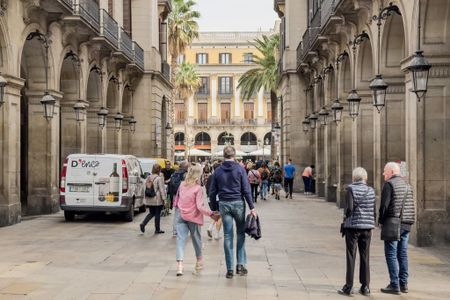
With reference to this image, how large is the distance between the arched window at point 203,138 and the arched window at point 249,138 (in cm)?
443

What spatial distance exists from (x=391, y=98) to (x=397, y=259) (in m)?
8.07

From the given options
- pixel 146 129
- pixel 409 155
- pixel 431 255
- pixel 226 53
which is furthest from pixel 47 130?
pixel 226 53

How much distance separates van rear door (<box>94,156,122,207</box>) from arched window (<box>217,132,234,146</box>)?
216ft

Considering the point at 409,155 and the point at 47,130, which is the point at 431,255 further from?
the point at 47,130

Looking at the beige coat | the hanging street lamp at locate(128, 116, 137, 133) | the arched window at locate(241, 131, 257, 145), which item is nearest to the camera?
the beige coat

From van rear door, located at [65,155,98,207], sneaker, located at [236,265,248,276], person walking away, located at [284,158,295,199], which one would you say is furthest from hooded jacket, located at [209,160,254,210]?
person walking away, located at [284,158,295,199]

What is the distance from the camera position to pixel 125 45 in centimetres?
2867

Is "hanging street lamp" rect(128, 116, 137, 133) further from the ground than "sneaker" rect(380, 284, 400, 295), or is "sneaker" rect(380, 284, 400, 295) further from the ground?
"hanging street lamp" rect(128, 116, 137, 133)

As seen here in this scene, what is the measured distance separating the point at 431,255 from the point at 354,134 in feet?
27.0

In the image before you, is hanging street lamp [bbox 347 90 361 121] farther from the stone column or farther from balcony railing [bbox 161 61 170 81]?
balcony railing [bbox 161 61 170 81]

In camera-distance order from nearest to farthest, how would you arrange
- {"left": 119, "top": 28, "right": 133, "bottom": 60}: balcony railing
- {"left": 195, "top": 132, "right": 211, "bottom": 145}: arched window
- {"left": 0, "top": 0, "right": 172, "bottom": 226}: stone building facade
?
1. {"left": 0, "top": 0, "right": 172, "bottom": 226}: stone building facade
2. {"left": 119, "top": 28, "right": 133, "bottom": 60}: balcony railing
3. {"left": 195, "top": 132, "right": 211, "bottom": 145}: arched window

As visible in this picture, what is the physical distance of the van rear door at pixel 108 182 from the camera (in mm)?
16203

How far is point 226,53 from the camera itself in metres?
83.4

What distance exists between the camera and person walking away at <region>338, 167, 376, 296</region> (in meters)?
7.87
